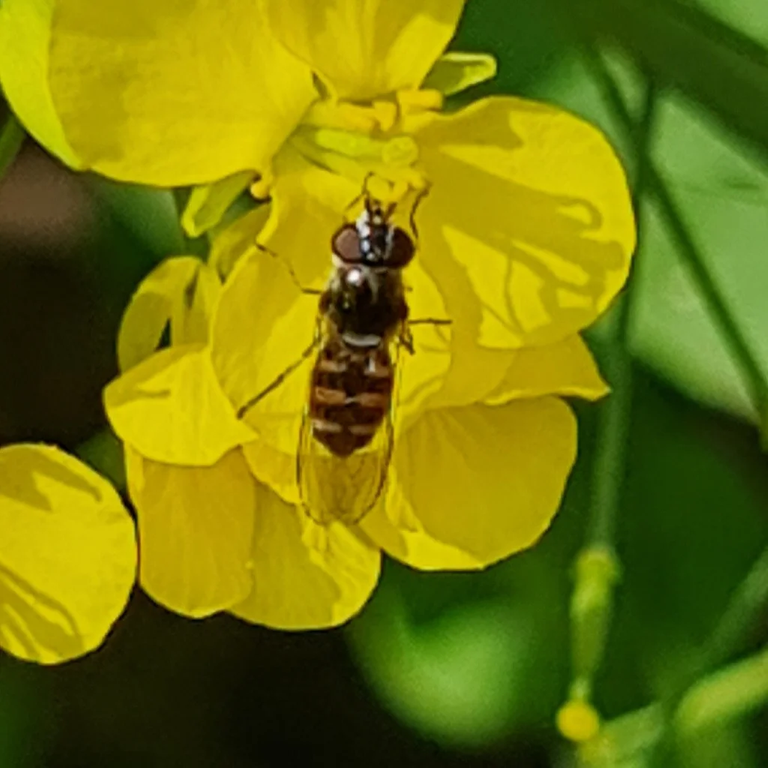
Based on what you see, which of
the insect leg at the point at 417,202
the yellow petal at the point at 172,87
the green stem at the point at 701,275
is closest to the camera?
the yellow petal at the point at 172,87

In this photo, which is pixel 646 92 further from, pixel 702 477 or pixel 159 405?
pixel 702 477

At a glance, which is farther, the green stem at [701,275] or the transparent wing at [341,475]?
the green stem at [701,275]

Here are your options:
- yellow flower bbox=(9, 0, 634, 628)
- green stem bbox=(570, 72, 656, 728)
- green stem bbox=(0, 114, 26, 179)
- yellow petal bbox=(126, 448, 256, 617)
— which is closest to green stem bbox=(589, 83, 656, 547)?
green stem bbox=(570, 72, 656, 728)

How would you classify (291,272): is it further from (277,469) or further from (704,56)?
(704,56)

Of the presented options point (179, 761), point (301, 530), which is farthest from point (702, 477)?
point (301, 530)

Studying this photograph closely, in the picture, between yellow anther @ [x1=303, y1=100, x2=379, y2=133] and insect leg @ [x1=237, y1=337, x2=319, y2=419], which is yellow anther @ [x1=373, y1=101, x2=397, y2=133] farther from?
insect leg @ [x1=237, y1=337, x2=319, y2=419]

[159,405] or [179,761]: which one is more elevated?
[159,405]

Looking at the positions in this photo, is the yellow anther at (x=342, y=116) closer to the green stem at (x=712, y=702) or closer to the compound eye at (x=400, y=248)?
the compound eye at (x=400, y=248)

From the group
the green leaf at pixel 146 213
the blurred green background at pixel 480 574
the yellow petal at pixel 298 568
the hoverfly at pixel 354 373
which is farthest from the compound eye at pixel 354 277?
the green leaf at pixel 146 213
